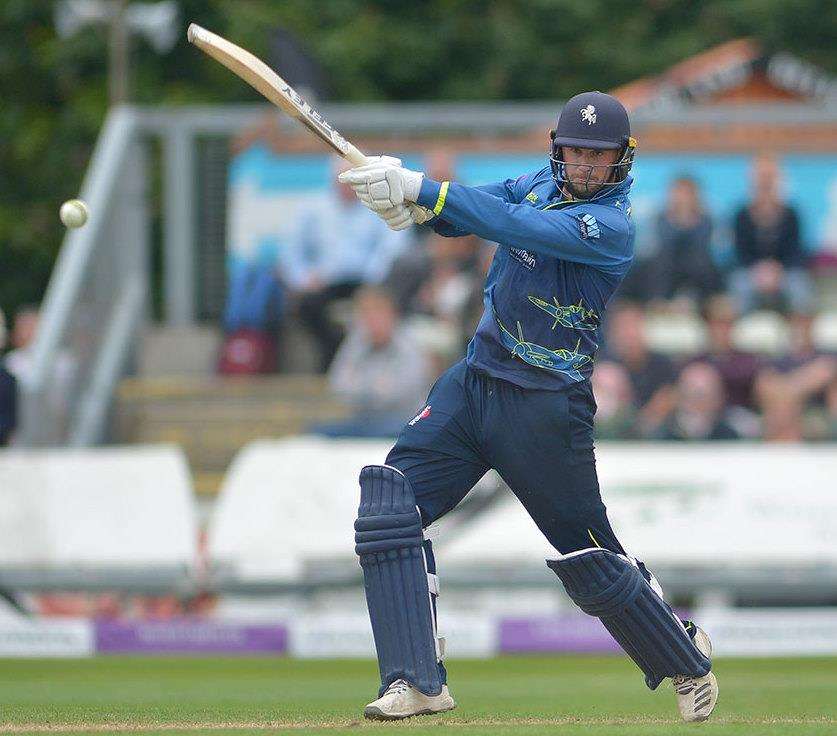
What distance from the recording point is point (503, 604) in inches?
407

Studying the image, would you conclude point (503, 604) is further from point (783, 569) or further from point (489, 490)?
point (783, 569)

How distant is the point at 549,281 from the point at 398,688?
1.26 m

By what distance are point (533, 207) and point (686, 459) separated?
501cm

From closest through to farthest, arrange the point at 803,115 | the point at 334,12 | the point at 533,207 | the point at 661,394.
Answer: the point at 533,207
the point at 661,394
the point at 803,115
the point at 334,12

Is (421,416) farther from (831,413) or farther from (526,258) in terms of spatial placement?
(831,413)

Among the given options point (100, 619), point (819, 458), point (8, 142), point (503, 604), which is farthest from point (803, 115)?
point (8, 142)

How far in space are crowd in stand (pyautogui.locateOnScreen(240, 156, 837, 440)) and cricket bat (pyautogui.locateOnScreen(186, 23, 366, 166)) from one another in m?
5.75

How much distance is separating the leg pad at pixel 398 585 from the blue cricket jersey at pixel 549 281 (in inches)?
19.8

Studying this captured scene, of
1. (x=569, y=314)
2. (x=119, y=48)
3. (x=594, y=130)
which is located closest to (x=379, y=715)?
(x=569, y=314)

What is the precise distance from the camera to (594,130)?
5387 millimetres

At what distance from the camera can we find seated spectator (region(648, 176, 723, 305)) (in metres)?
12.4

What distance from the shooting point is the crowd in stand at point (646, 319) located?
37.4ft

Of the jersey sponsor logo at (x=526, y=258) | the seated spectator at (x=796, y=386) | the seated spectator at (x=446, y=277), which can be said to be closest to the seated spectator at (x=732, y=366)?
the seated spectator at (x=796, y=386)

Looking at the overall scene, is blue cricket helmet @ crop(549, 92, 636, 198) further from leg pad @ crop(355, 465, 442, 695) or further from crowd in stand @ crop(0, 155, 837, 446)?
crowd in stand @ crop(0, 155, 837, 446)
